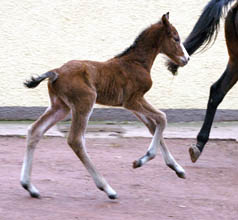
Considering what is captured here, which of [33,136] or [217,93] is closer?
[33,136]

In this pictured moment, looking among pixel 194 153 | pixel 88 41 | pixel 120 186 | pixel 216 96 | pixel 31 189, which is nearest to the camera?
pixel 31 189

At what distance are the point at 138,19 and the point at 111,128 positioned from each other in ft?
5.80

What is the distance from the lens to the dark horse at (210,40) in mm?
6695

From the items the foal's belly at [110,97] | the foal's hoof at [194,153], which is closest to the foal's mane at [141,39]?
the foal's belly at [110,97]

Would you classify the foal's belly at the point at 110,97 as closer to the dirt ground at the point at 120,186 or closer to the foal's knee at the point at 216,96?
the dirt ground at the point at 120,186

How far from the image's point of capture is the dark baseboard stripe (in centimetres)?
Result: 928

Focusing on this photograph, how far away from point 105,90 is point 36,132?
0.65m

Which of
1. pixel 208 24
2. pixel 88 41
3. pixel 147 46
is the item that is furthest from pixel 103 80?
Answer: pixel 88 41

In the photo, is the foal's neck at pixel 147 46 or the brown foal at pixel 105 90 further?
the foal's neck at pixel 147 46

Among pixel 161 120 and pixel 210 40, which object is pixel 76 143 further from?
pixel 210 40

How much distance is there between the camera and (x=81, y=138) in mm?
4945

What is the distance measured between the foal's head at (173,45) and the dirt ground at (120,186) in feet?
3.72

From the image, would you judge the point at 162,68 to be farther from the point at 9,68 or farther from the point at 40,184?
the point at 40,184

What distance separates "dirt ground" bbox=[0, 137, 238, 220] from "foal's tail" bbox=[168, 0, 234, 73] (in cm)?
130
